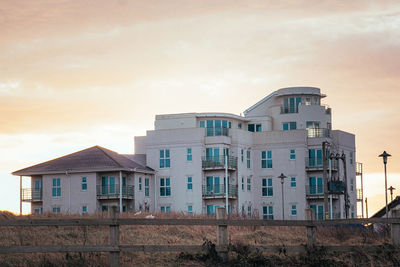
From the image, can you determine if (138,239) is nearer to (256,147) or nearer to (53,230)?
(53,230)

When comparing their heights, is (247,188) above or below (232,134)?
below

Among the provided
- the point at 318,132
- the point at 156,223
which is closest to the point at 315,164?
the point at 318,132

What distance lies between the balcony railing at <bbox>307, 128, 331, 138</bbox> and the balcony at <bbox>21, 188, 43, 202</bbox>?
92.4 feet

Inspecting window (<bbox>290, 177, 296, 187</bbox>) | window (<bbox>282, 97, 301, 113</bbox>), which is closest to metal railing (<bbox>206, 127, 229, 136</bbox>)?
window (<bbox>290, 177, 296, 187</bbox>)

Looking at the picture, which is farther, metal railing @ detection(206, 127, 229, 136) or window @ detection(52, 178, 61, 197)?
metal railing @ detection(206, 127, 229, 136)

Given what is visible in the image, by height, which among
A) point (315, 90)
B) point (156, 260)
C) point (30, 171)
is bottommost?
point (156, 260)

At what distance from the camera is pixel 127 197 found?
6969 centimetres

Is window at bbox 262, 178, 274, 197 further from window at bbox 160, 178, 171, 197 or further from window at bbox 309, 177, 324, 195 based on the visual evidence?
window at bbox 160, 178, 171, 197

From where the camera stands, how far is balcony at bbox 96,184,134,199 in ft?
228

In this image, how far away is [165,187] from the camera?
245ft

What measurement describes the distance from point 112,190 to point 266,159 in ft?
57.1

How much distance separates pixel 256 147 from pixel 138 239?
162 feet

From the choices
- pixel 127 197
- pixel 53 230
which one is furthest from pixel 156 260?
pixel 127 197

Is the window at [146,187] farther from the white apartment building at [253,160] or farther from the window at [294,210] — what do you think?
the window at [294,210]
